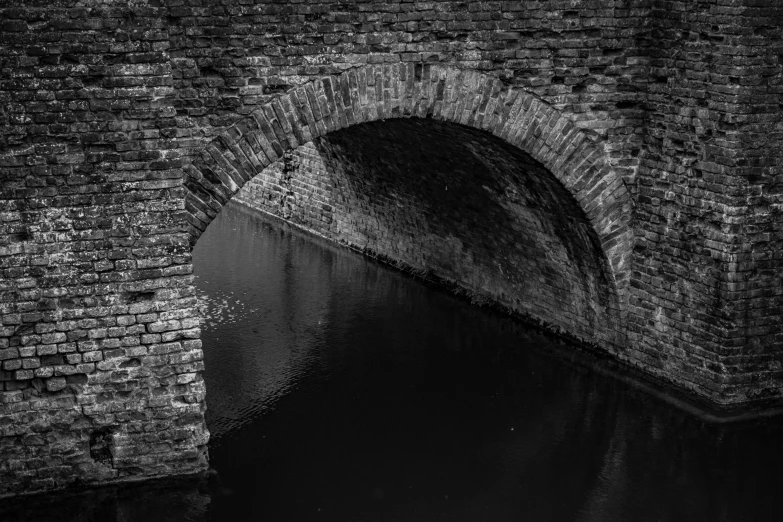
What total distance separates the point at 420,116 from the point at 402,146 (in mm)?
2577

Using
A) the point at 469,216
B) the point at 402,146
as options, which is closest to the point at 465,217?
the point at 469,216

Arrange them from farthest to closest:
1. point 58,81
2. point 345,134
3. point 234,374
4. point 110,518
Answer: point 345,134 < point 234,374 < point 110,518 < point 58,81

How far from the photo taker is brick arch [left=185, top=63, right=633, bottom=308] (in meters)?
6.96

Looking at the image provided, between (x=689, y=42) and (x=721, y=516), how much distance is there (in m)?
3.33

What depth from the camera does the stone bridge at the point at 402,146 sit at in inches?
242

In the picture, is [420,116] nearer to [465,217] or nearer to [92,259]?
[92,259]

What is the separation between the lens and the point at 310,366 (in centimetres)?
918

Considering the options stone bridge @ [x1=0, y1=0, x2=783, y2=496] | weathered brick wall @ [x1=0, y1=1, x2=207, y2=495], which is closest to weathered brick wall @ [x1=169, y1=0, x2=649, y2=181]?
stone bridge @ [x1=0, y1=0, x2=783, y2=496]

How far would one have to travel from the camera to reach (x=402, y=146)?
Answer: 10.1 metres

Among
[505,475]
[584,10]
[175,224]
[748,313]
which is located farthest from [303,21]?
[748,313]

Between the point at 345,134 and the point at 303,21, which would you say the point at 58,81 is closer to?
the point at 303,21

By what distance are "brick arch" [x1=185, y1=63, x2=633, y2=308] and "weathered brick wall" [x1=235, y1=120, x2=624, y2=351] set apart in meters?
0.17

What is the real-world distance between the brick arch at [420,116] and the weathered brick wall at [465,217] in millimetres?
166

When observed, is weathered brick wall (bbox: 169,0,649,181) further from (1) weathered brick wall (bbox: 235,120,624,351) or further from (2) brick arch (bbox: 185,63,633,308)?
(1) weathered brick wall (bbox: 235,120,624,351)
